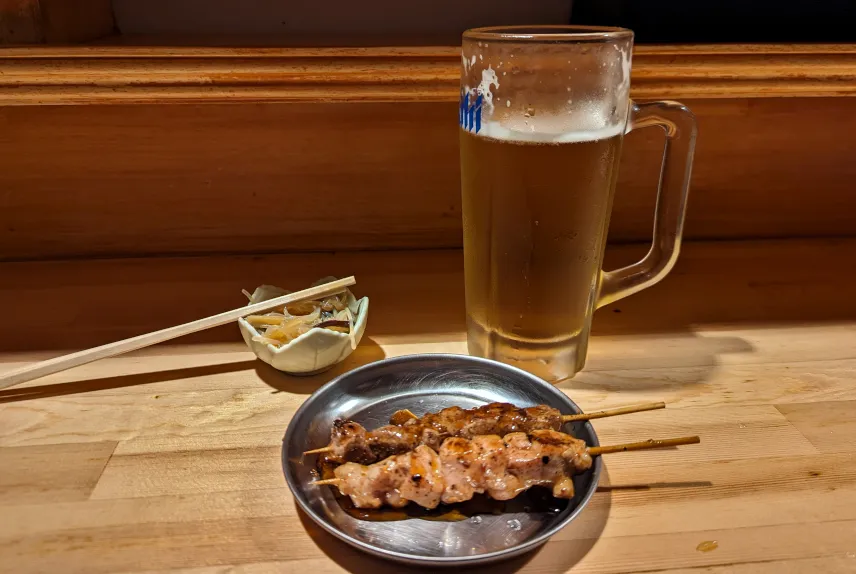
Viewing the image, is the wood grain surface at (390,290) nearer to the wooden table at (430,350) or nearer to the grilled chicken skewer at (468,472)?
the wooden table at (430,350)

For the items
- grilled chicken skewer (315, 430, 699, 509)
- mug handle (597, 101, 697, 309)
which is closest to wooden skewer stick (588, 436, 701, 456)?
grilled chicken skewer (315, 430, 699, 509)

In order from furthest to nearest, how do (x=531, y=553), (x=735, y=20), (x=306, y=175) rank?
1. (x=306, y=175)
2. (x=735, y=20)
3. (x=531, y=553)

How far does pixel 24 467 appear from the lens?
746mm

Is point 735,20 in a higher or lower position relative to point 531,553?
higher

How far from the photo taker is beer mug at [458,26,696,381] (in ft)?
2.42

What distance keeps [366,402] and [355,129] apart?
608 millimetres

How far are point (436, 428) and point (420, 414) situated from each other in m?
0.08

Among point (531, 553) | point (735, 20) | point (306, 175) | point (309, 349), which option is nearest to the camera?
point (531, 553)

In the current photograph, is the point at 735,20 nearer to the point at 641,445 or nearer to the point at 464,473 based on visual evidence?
the point at 641,445

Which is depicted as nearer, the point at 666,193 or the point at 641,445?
the point at 641,445

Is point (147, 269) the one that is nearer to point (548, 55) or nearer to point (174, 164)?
point (174, 164)

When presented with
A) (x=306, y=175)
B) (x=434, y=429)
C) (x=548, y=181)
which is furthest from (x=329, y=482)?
(x=306, y=175)

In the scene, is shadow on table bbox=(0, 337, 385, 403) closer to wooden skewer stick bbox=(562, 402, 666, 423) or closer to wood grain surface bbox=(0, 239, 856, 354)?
wood grain surface bbox=(0, 239, 856, 354)

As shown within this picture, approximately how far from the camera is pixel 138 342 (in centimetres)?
91
